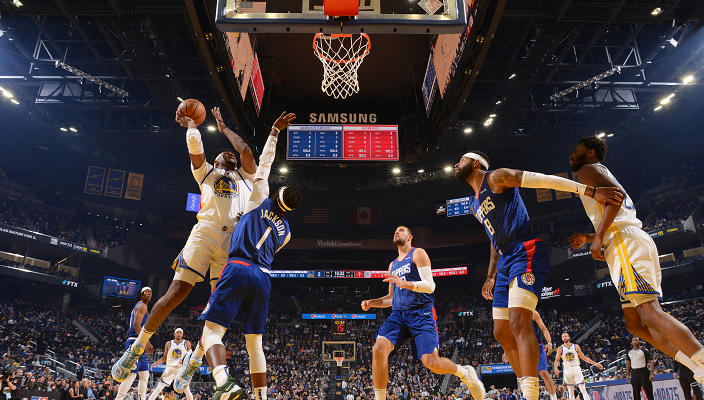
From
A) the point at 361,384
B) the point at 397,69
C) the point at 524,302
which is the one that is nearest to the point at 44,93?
the point at 397,69

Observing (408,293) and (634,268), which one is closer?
(634,268)

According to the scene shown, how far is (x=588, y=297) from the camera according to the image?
29.2 m

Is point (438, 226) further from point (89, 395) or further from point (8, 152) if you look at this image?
point (8, 152)

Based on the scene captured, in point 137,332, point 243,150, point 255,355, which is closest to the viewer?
point 255,355

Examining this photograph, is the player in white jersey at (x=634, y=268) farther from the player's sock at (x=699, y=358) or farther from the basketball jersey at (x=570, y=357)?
the basketball jersey at (x=570, y=357)

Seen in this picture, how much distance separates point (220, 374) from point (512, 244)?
2775mm

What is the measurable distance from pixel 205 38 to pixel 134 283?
24.8m

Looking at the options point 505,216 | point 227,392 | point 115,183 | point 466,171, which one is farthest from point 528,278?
point 115,183

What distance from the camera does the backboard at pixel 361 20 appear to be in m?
5.23

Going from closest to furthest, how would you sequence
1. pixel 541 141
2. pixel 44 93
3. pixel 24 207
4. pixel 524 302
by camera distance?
pixel 524 302, pixel 44 93, pixel 541 141, pixel 24 207

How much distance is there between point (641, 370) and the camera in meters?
8.07

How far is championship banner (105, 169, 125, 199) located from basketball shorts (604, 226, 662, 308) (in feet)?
94.9

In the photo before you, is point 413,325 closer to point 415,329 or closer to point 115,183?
point 415,329

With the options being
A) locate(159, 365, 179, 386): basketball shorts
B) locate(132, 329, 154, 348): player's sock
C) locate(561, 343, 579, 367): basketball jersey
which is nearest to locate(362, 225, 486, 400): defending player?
locate(132, 329, 154, 348): player's sock
